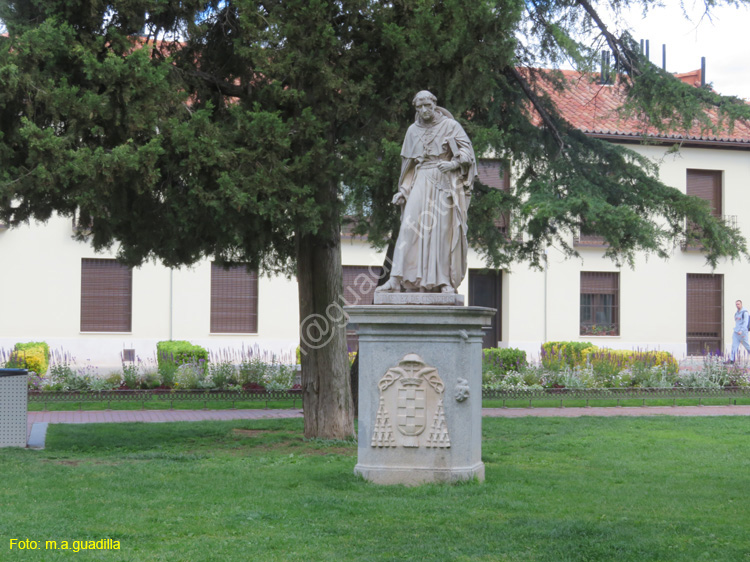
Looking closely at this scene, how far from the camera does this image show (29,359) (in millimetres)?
18672

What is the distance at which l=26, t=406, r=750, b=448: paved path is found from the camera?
14.7m

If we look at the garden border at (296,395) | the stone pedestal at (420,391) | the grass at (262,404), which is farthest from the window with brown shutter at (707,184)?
the stone pedestal at (420,391)

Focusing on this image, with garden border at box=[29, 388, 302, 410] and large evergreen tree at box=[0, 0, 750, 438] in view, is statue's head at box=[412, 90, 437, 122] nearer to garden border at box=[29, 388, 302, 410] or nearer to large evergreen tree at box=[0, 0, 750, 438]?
large evergreen tree at box=[0, 0, 750, 438]

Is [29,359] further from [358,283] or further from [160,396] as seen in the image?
[358,283]

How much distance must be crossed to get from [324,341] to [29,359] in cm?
933

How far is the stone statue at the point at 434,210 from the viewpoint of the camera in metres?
8.14

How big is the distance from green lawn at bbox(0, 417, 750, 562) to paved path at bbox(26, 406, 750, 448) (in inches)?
118

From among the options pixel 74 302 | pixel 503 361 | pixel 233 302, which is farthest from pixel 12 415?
pixel 233 302

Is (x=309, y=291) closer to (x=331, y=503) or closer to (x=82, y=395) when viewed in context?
(x=331, y=503)

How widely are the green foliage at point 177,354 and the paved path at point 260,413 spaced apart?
8.22 feet

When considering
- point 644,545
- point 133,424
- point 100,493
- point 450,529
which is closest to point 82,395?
point 133,424

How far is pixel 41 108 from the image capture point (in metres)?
9.95

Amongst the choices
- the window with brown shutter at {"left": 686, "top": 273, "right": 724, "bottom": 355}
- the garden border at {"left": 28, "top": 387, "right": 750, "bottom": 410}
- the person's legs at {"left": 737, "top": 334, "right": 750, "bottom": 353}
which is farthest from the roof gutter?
the garden border at {"left": 28, "top": 387, "right": 750, "bottom": 410}

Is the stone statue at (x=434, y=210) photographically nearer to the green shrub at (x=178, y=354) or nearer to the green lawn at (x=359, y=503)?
the green lawn at (x=359, y=503)
